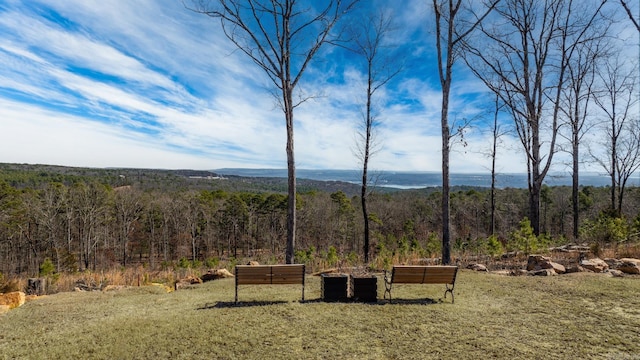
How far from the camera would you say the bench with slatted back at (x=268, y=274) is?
573 centimetres

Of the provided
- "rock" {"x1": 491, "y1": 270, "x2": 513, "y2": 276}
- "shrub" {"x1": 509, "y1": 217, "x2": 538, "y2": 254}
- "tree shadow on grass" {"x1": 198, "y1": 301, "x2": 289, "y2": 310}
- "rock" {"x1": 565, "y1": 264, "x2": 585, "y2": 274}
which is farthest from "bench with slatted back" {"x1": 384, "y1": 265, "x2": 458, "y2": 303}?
"shrub" {"x1": 509, "y1": 217, "x2": 538, "y2": 254}

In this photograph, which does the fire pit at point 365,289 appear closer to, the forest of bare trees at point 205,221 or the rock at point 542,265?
the rock at point 542,265

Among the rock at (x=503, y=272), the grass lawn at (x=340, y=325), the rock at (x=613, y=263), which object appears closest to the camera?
the grass lawn at (x=340, y=325)

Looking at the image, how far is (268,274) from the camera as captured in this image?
5.77 meters

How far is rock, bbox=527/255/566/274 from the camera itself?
26.0ft

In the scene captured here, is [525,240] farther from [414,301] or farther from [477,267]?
[414,301]

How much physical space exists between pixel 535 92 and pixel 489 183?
6567 mm

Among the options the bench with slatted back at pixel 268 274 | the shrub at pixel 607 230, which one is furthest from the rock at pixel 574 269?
the bench with slatted back at pixel 268 274

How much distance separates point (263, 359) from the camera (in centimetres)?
360

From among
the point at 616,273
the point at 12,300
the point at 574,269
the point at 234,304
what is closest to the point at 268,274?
the point at 234,304

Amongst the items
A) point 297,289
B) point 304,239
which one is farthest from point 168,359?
point 304,239

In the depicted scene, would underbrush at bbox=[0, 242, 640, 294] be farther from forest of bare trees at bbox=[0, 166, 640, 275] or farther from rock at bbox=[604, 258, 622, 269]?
forest of bare trees at bbox=[0, 166, 640, 275]

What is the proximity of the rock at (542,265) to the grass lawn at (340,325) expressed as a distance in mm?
1151

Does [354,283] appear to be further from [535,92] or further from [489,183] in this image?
[489,183]
